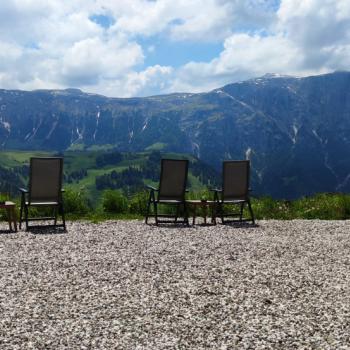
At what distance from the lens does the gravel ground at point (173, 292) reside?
20.3ft

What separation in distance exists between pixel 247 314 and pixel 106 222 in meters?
10.5

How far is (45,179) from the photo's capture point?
598 inches

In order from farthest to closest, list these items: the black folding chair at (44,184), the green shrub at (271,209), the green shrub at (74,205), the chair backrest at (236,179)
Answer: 1. the green shrub at (74,205)
2. the green shrub at (271,209)
3. the chair backrest at (236,179)
4. the black folding chair at (44,184)

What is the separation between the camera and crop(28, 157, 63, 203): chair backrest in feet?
49.1

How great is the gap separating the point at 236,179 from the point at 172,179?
2.10m

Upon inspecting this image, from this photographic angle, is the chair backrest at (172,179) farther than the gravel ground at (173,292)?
Yes

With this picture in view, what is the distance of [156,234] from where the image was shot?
14.4 metres

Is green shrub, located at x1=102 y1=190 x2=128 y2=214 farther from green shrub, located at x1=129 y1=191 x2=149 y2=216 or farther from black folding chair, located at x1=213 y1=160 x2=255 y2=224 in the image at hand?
black folding chair, located at x1=213 y1=160 x2=255 y2=224

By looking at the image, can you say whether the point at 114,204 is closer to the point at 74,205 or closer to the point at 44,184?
the point at 74,205

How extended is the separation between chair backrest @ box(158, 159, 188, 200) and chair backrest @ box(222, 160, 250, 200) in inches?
51.8

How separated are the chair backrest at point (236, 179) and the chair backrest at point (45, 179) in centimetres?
522

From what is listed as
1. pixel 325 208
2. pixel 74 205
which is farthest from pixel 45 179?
pixel 325 208

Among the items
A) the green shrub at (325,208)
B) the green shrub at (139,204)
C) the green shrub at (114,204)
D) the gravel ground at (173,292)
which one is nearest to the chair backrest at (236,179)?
the gravel ground at (173,292)

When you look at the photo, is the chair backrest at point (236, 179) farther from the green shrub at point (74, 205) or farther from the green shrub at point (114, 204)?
the green shrub at point (74, 205)
